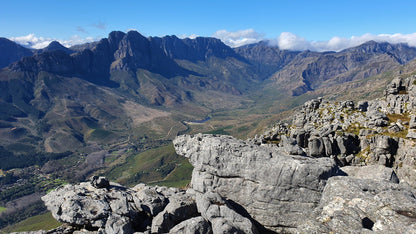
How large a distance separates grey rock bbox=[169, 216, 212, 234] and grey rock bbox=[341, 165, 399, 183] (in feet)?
89.0

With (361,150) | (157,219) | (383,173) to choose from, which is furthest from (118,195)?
(361,150)

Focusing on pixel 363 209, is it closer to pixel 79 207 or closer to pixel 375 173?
pixel 375 173

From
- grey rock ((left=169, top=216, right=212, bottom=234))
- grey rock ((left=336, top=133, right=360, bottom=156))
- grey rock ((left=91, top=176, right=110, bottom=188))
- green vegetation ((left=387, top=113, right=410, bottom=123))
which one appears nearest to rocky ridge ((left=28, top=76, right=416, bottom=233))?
grey rock ((left=91, top=176, right=110, bottom=188))

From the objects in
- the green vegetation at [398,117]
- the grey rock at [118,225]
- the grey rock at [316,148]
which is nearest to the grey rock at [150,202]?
the grey rock at [118,225]

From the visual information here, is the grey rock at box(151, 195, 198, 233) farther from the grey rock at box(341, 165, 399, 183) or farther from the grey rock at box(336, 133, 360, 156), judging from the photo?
the grey rock at box(336, 133, 360, 156)

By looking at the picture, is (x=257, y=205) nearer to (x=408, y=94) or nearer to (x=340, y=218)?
(x=340, y=218)

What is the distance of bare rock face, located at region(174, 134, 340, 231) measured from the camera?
32781mm

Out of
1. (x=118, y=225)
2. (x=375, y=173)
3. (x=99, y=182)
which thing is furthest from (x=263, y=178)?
(x=99, y=182)

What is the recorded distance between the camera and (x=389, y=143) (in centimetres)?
5972

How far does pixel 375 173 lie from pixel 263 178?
19232 millimetres

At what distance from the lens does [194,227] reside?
92.4ft

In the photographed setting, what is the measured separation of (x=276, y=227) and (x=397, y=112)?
8103 cm

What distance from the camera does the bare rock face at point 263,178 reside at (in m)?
32.8

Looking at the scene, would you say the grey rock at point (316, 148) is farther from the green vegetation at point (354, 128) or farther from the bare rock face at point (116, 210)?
the bare rock face at point (116, 210)
